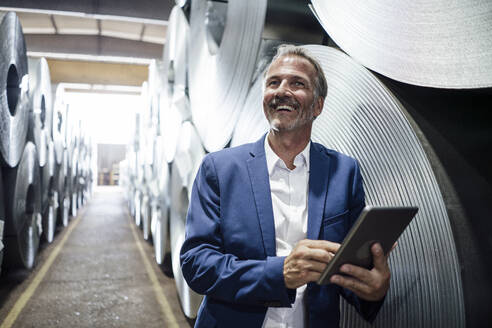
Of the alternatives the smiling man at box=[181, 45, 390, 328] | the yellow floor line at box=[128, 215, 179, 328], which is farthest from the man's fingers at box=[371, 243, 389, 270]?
the yellow floor line at box=[128, 215, 179, 328]

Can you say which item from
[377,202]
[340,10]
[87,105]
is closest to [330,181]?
[377,202]

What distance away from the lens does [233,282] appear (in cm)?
83

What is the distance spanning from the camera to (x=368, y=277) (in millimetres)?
732

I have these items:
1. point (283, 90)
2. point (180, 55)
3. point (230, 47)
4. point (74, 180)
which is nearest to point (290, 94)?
point (283, 90)

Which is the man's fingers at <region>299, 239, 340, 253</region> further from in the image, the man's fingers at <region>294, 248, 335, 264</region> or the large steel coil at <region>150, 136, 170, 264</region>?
the large steel coil at <region>150, 136, 170, 264</region>

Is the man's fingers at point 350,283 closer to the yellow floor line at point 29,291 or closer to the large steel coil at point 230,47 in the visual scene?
the large steel coil at point 230,47

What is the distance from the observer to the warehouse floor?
2406 mm

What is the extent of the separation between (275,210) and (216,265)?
0.60 feet

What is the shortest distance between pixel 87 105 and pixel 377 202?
12.0m

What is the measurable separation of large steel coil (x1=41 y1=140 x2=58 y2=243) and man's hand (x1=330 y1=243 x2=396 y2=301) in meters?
3.66

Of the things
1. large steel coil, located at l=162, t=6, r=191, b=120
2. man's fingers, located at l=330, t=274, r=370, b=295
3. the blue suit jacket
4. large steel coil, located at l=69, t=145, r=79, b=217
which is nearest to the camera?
man's fingers, located at l=330, t=274, r=370, b=295

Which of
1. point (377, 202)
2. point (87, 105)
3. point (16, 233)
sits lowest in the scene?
point (16, 233)

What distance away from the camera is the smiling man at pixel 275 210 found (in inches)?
34.1

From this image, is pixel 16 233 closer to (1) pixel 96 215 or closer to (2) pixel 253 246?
(2) pixel 253 246
